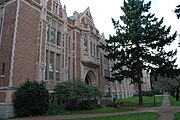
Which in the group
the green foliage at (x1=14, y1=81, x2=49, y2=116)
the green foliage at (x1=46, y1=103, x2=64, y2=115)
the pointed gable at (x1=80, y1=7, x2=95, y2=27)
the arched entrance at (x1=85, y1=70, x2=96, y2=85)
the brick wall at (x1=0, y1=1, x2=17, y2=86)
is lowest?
the green foliage at (x1=46, y1=103, x2=64, y2=115)

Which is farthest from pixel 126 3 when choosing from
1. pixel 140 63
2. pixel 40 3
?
pixel 40 3

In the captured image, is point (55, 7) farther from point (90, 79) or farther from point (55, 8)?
point (90, 79)

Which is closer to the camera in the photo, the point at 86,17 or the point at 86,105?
the point at 86,105

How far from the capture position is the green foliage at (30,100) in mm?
16156

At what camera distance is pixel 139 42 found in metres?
28.0

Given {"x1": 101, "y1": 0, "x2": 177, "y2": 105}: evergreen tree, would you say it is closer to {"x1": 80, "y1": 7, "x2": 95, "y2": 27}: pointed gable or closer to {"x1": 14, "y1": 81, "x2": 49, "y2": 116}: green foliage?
{"x1": 80, "y1": 7, "x2": 95, "y2": 27}: pointed gable

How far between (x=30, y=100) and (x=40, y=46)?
6.27 metres

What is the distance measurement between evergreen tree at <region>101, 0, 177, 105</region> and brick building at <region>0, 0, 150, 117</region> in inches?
182

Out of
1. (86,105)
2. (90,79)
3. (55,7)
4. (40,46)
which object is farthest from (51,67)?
(90,79)

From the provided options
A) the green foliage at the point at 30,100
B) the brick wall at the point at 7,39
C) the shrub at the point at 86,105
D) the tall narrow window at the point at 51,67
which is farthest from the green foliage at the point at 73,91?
the brick wall at the point at 7,39

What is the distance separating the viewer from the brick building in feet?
55.7

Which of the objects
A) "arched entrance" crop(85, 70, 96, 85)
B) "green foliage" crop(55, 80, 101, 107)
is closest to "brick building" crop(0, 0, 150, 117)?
"arched entrance" crop(85, 70, 96, 85)

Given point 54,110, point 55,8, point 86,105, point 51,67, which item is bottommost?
point 54,110

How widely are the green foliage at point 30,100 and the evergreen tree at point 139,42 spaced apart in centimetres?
1529
